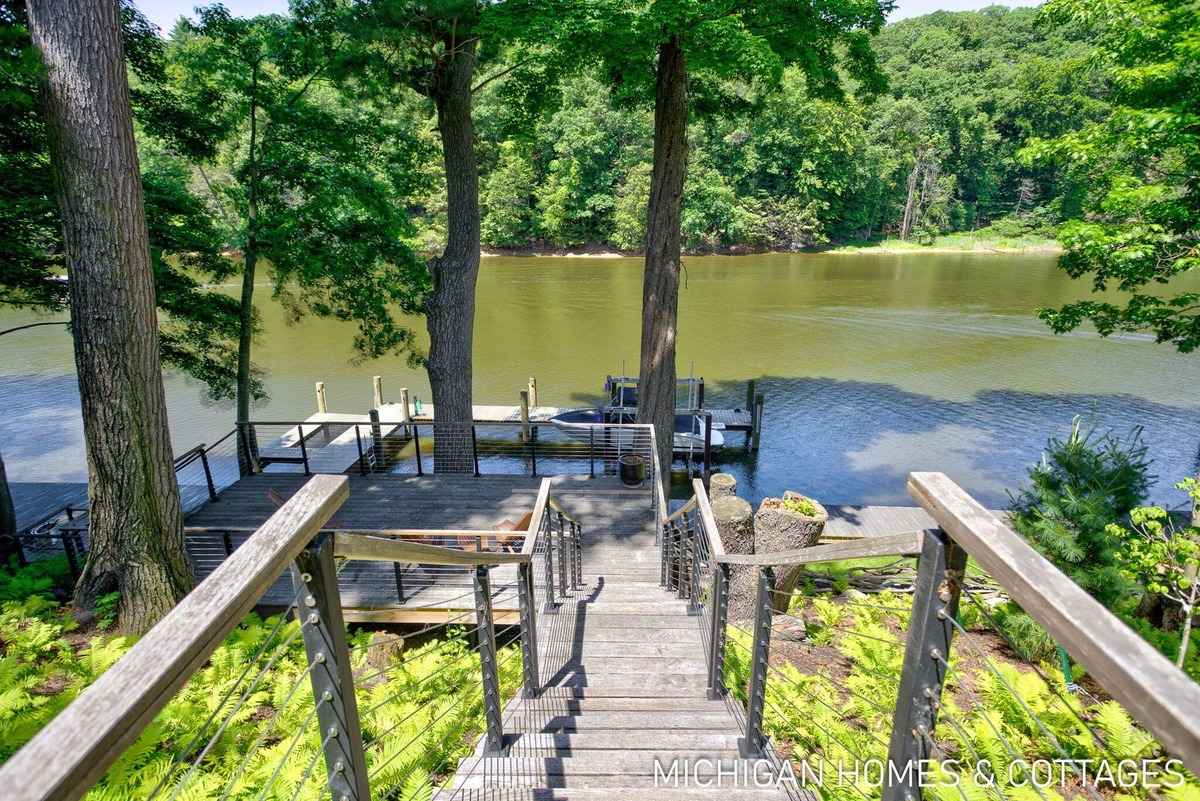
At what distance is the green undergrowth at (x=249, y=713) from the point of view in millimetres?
2801

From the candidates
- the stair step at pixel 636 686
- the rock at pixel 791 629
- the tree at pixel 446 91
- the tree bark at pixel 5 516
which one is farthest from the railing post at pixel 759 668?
the tree bark at pixel 5 516

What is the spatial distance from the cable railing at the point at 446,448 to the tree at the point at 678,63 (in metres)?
1.28

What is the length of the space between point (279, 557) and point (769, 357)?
71.0 ft

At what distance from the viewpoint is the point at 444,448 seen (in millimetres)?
9984

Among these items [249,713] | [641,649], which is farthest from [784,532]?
[249,713]

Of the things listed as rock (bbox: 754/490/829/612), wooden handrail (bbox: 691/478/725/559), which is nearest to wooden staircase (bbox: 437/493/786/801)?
wooden handrail (bbox: 691/478/725/559)

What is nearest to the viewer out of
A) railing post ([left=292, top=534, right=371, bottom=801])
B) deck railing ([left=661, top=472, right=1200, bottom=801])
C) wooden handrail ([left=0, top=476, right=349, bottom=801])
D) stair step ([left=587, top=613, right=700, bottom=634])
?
wooden handrail ([left=0, top=476, right=349, bottom=801])

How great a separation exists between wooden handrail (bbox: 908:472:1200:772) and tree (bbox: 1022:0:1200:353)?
7199 millimetres

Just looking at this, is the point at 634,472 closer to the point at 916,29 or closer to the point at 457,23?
the point at 457,23

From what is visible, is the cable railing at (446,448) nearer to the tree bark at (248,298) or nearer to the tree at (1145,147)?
the tree bark at (248,298)

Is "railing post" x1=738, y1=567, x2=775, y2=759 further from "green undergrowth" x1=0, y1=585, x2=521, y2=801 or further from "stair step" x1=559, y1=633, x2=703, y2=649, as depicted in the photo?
"stair step" x1=559, y1=633, x2=703, y2=649

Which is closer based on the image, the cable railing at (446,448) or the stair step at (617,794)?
the stair step at (617,794)

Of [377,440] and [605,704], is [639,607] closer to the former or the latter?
[605,704]

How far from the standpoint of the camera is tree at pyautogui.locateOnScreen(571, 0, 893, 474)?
604 centimetres
